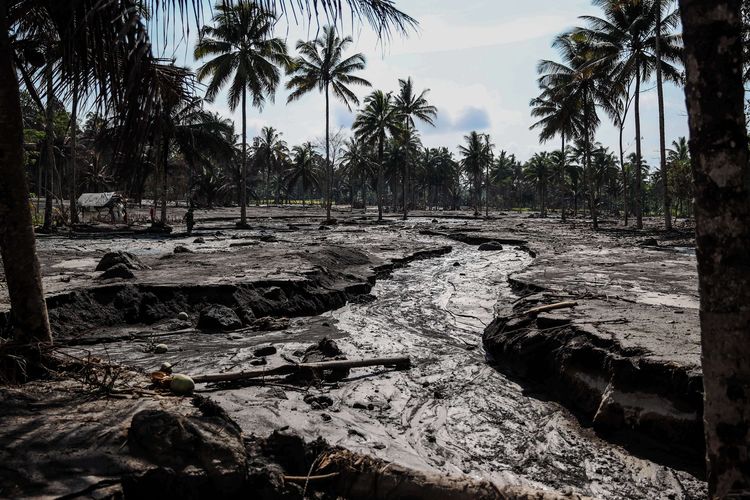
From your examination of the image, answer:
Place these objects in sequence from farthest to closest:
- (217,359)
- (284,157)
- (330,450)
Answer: (284,157), (217,359), (330,450)

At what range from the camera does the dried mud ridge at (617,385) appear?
4.95m

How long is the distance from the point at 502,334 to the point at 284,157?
6353cm

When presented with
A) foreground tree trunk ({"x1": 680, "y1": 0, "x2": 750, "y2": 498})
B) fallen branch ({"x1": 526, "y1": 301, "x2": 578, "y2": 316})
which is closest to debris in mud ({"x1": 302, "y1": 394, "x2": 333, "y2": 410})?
foreground tree trunk ({"x1": 680, "y1": 0, "x2": 750, "y2": 498})

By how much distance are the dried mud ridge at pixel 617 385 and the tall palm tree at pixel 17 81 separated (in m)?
4.41

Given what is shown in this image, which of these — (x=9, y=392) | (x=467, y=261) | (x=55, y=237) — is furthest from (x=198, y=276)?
(x=55, y=237)

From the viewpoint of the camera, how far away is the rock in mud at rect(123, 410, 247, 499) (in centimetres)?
323

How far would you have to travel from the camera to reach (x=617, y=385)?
18.5ft

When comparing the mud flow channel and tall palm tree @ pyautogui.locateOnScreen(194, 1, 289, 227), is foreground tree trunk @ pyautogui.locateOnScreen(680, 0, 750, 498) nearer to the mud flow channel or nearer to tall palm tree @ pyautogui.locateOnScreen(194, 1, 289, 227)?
the mud flow channel

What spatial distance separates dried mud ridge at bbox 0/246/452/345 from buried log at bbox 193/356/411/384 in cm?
295

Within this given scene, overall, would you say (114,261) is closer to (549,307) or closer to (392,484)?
(549,307)

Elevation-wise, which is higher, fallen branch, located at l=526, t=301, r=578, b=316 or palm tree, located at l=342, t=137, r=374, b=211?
palm tree, located at l=342, t=137, r=374, b=211

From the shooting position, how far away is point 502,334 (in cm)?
808

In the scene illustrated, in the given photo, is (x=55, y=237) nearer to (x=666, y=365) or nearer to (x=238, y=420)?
(x=238, y=420)

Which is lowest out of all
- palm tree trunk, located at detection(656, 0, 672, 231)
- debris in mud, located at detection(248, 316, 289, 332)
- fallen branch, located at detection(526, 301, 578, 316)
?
debris in mud, located at detection(248, 316, 289, 332)
